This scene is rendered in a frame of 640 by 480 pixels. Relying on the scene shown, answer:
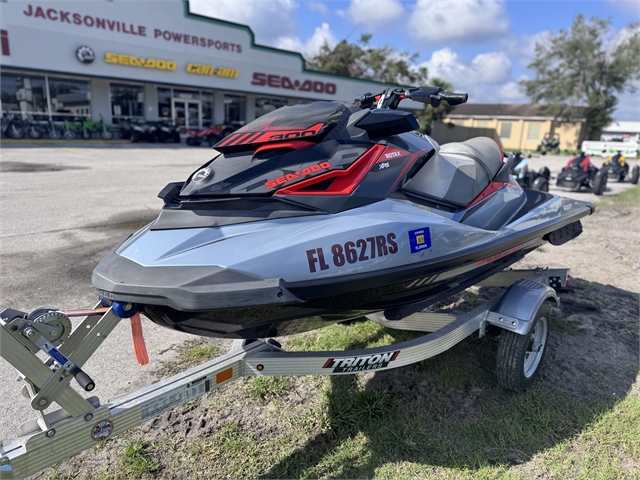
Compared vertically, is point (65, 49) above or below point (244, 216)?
above

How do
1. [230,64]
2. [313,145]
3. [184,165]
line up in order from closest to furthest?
1. [313,145]
2. [184,165]
3. [230,64]

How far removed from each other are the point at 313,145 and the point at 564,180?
11.9 metres

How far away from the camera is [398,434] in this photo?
2473mm

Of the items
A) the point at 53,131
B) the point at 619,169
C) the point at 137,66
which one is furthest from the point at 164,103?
the point at 619,169

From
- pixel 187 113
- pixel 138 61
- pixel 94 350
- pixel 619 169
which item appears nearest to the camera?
pixel 94 350

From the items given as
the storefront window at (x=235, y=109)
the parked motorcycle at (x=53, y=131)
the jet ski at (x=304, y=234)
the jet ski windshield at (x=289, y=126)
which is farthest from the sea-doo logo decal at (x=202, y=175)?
the storefront window at (x=235, y=109)

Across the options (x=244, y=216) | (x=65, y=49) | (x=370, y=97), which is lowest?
(x=244, y=216)

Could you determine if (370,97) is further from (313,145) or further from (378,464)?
(378,464)

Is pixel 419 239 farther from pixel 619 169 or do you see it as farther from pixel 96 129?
pixel 96 129

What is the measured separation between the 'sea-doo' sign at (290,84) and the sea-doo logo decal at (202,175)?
24.4m

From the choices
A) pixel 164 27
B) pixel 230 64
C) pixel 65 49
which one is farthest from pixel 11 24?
pixel 230 64

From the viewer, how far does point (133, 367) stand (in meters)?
3.00

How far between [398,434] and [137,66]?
72.3 feet

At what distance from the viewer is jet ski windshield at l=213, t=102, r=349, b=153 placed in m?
2.24
